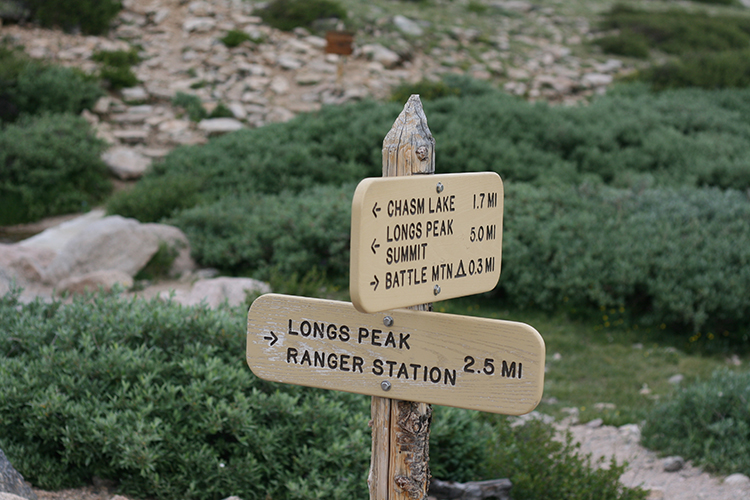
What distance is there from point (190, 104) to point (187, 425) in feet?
32.9

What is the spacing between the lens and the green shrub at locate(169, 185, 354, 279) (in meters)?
A: 7.00

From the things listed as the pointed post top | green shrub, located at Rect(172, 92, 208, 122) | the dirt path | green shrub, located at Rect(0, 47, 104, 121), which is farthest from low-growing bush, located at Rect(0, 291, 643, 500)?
green shrub, located at Rect(172, 92, 208, 122)

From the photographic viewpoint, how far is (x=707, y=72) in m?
12.8

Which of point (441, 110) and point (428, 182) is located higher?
point (428, 182)

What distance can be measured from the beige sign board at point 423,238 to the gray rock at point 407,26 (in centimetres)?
1521

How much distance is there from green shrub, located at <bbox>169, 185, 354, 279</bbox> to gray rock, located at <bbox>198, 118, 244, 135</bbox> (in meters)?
4.11

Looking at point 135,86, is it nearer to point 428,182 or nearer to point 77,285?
point 77,285

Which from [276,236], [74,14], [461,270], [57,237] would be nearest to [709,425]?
[461,270]

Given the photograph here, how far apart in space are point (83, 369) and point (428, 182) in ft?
7.23

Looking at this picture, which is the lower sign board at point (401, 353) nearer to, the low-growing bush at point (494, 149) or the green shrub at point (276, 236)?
the green shrub at point (276, 236)

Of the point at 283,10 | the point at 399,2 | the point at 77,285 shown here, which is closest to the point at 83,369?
the point at 77,285

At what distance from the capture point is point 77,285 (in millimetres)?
6047

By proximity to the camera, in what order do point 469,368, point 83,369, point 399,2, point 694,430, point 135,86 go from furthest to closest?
1. point 399,2
2. point 135,86
3. point 694,430
4. point 83,369
5. point 469,368

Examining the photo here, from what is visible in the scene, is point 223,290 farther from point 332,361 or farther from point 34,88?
point 34,88
